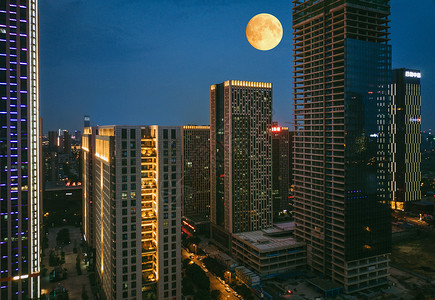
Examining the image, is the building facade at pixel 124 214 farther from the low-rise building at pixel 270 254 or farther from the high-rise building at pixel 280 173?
the high-rise building at pixel 280 173

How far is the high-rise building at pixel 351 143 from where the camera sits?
224 feet

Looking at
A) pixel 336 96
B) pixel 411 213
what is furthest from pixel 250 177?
pixel 411 213

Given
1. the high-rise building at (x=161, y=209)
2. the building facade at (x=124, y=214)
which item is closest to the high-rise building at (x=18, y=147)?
the building facade at (x=124, y=214)

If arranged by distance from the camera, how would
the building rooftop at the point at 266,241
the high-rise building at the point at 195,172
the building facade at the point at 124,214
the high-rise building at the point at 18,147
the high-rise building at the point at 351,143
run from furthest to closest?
the high-rise building at the point at 195,172, the building rooftop at the point at 266,241, the high-rise building at the point at 351,143, the high-rise building at the point at 18,147, the building facade at the point at 124,214

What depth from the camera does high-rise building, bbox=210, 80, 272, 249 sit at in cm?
9488

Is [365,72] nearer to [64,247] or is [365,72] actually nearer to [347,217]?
[347,217]

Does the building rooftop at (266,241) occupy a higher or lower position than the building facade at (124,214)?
lower

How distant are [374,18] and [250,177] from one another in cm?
5181

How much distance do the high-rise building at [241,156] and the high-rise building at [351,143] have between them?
2356 centimetres

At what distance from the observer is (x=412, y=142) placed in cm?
14325

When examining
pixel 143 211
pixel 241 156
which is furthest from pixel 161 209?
pixel 241 156

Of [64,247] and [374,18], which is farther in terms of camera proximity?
[64,247]

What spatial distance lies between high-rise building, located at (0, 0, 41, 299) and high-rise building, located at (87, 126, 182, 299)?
1857cm

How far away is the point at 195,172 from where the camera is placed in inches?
4958
